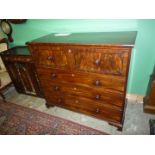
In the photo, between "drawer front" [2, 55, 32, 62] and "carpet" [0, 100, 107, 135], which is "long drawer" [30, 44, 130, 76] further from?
"carpet" [0, 100, 107, 135]

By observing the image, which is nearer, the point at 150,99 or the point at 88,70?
the point at 88,70

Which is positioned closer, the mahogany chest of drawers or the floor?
the mahogany chest of drawers

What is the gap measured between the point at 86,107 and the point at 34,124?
35.9 inches

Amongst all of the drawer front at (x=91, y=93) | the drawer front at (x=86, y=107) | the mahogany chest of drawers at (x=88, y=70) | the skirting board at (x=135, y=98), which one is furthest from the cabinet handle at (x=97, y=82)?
the skirting board at (x=135, y=98)

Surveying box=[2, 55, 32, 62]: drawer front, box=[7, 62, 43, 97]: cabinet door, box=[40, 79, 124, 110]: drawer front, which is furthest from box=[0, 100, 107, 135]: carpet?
box=[2, 55, 32, 62]: drawer front

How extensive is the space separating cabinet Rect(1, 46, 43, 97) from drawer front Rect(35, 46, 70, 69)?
490mm

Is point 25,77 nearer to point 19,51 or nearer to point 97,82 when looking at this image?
point 19,51

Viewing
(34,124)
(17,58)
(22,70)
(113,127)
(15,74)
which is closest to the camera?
(113,127)

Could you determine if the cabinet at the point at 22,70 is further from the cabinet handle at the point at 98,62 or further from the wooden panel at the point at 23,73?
the cabinet handle at the point at 98,62

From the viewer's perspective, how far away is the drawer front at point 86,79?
1.44m

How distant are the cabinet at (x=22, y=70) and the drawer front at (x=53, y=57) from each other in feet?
1.61

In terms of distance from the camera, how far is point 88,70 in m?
1.52

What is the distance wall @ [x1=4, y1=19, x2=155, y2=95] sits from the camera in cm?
167

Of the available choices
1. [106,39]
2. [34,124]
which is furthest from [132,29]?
[34,124]
